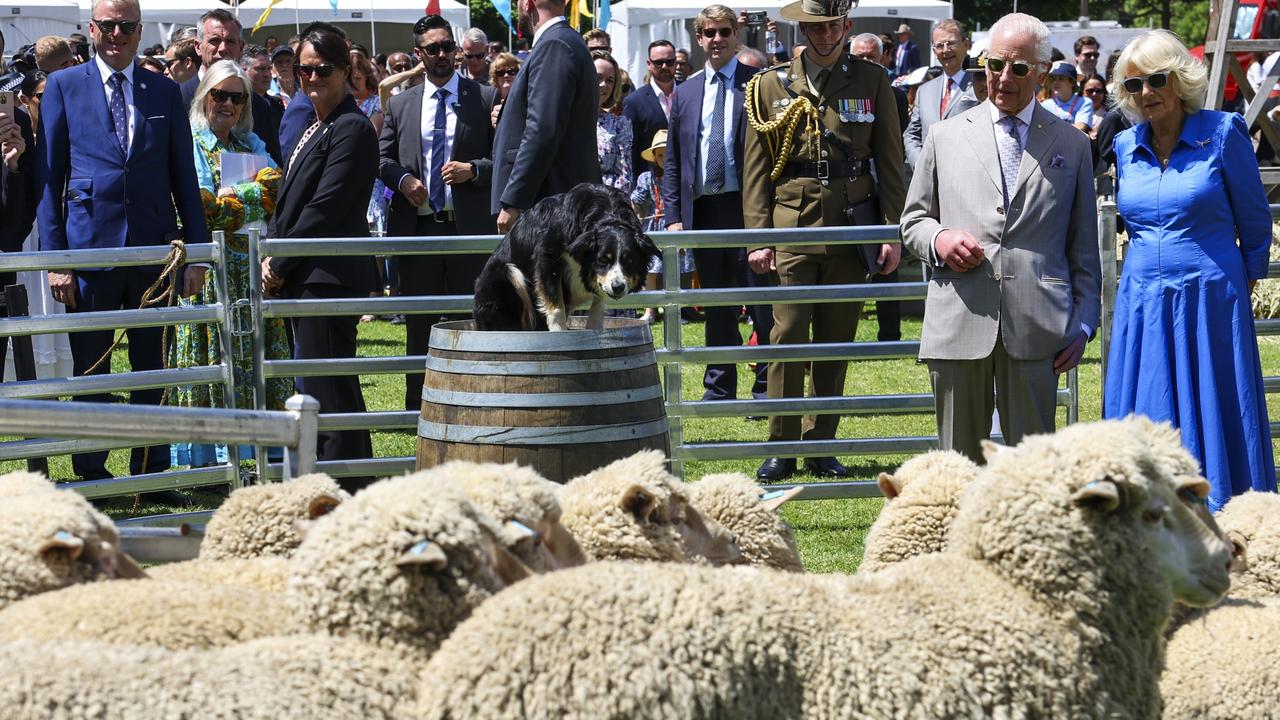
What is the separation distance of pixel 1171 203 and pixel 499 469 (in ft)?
10.6

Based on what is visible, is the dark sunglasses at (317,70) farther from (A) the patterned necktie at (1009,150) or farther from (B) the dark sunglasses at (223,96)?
(A) the patterned necktie at (1009,150)

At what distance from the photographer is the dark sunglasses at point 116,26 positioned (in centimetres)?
664

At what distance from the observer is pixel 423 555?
214 centimetres

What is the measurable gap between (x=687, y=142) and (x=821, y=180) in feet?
6.04

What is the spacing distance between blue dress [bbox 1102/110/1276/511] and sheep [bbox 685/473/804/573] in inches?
80.4

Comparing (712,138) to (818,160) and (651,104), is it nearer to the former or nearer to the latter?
(818,160)

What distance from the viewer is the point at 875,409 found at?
21.1 feet

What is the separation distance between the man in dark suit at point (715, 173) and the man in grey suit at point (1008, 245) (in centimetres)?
340

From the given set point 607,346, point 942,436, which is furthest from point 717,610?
point 942,436

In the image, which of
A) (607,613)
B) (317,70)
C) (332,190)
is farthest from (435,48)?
(607,613)

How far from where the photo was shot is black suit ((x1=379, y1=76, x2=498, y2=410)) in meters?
7.97

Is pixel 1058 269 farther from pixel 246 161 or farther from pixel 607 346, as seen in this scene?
pixel 246 161

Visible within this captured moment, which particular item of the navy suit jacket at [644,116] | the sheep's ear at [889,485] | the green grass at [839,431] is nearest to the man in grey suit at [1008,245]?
the green grass at [839,431]

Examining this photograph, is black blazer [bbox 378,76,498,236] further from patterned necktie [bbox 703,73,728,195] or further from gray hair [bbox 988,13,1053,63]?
gray hair [bbox 988,13,1053,63]
